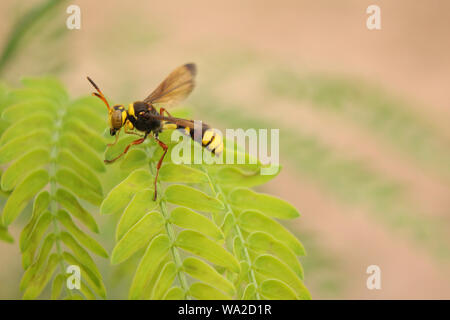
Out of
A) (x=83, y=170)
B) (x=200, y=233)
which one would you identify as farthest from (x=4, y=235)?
(x=200, y=233)

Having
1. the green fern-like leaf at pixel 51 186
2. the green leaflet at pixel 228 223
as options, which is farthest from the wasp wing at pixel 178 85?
the green leaflet at pixel 228 223

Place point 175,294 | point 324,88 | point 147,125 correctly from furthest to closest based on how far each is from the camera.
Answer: point 324,88
point 147,125
point 175,294

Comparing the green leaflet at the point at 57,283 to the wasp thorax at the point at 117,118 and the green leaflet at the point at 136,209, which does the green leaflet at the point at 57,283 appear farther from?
the wasp thorax at the point at 117,118

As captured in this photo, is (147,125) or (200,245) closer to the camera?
(200,245)

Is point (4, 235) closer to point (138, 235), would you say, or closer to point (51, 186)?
point (51, 186)


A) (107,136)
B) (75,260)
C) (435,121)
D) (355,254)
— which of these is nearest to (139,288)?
(75,260)

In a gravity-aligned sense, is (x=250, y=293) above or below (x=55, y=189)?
below

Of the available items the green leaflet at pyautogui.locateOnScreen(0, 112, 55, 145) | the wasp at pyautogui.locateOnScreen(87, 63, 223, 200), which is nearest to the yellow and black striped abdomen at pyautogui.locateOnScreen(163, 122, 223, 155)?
the wasp at pyautogui.locateOnScreen(87, 63, 223, 200)

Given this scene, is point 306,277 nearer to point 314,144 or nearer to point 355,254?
point 314,144
